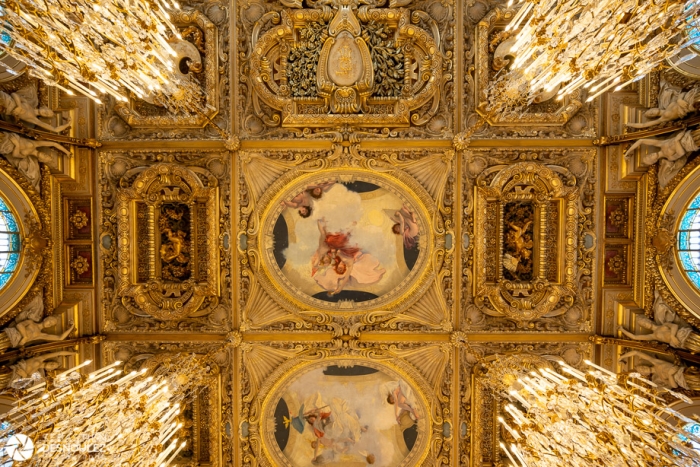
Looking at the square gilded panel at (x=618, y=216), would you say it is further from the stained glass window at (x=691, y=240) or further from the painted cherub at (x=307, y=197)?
the painted cherub at (x=307, y=197)

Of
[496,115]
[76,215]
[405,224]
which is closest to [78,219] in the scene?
[76,215]

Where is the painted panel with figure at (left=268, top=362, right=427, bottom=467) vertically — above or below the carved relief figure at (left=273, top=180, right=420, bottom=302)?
below

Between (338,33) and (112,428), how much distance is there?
8.09m

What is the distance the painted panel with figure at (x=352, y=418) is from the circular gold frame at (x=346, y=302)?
4.71ft

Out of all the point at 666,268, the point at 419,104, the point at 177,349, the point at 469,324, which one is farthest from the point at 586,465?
the point at 177,349

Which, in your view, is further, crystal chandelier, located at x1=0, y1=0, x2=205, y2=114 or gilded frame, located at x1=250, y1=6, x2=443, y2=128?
gilded frame, located at x1=250, y1=6, x2=443, y2=128

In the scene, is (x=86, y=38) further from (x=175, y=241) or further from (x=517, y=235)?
(x=517, y=235)

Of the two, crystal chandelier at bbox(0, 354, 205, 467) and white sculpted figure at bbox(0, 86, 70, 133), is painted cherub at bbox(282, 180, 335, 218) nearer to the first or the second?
crystal chandelier at bbox(0, 354, 205, 467)

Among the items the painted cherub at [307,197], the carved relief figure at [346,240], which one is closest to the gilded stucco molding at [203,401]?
the carved relief figure at [346,240]

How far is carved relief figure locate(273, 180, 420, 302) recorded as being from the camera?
9297 mm

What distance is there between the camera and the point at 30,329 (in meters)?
8.41

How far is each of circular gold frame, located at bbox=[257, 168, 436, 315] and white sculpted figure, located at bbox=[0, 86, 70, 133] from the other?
15.4 feet

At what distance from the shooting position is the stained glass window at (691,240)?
8383 mm

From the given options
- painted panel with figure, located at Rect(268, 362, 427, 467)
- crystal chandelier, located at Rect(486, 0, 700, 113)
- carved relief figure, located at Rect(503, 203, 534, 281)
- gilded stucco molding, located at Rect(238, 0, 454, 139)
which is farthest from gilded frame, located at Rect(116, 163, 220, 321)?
crystal chandelier, located at Rect(486, 0, 700, 113)
